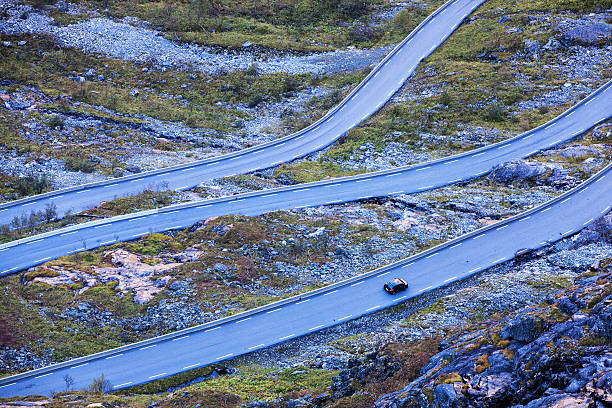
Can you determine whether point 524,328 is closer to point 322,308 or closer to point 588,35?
point 322,308

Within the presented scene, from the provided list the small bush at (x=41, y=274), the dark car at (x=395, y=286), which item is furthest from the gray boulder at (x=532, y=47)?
the small bush at (x=41, y=274)

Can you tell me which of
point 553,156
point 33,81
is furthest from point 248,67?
point 553,156

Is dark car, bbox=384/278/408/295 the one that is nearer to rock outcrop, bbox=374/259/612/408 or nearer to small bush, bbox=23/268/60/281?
rock outcrop, bbox=374/259/612/408

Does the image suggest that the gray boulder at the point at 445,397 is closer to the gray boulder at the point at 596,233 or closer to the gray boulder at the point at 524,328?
the gray boulder at the point at 524,328

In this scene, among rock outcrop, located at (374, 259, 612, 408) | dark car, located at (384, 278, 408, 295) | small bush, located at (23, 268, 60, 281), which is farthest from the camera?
small bush, located at (23, 268, 60, 281)

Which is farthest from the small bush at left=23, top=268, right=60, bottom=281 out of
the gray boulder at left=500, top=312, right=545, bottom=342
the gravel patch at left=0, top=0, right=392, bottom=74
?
the gravel patch at left=0, top=0, right=392, bottom=74

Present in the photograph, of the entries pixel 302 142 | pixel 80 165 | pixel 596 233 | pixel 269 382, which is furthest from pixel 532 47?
pixel 269 382

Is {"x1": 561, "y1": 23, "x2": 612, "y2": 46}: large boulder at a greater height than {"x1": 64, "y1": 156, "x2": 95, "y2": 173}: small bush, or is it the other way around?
{"x1": 561, "y1": 23, "x2": 612, "y2": 46}: large boulder

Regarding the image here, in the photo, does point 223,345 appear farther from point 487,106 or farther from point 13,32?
point 13,32

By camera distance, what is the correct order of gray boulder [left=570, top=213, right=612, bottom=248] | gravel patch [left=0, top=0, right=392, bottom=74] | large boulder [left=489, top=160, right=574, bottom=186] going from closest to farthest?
1. gray boulder [left=570, top=213, right=612, bottom=248]
2. large boulder [left=489, top=160, right=574, bottom=186]
3. gravel patch [left=0, top=0, right=392, bottom=74]
